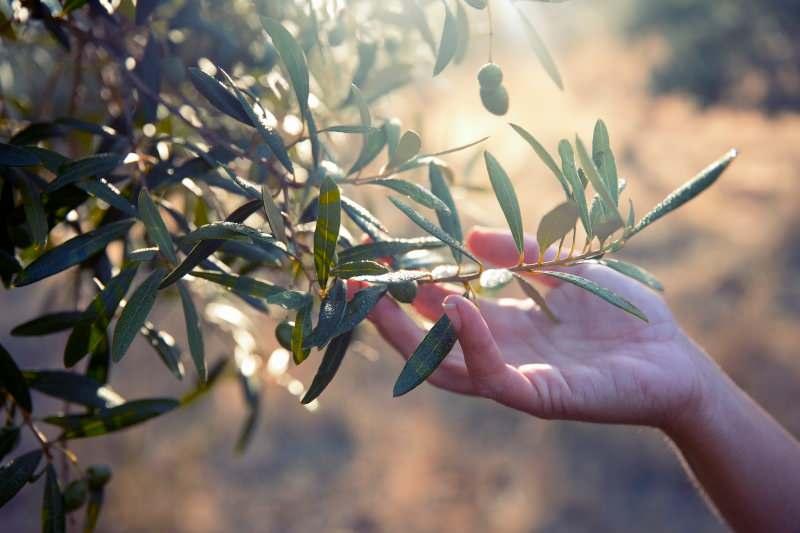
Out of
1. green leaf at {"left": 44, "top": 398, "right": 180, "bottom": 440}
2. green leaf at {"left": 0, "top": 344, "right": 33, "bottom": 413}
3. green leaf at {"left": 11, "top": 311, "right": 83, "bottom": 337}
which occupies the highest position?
green leaf at {"left": 11, "top": 311, "right": 83, "bottom": 337}

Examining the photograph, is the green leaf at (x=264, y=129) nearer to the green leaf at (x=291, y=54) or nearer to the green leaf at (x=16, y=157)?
the green leaf at (x=291, y=54)

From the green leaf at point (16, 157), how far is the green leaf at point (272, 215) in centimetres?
21

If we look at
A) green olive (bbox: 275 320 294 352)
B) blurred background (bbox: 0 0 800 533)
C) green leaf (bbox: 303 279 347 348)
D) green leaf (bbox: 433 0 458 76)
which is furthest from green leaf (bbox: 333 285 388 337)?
blurred background (bbox: 0 0 800 533)

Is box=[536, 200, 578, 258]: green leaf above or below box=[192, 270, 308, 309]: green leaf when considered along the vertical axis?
above

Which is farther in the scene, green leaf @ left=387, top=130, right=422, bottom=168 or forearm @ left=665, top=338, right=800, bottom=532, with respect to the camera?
forearm @ left=665, top=338, right=800, bottom=532

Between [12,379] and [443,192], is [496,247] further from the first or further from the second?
[12,379]

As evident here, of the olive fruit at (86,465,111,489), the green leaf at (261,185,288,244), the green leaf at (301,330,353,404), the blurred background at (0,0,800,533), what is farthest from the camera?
the blurred background at (0,0,800,533)

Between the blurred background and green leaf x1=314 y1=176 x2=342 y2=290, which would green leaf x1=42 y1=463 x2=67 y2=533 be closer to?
green leaf x1=314 y1=176 x2=342 y2=290

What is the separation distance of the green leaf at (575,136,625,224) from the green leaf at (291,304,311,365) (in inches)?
10.4

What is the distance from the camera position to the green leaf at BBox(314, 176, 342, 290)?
643mm

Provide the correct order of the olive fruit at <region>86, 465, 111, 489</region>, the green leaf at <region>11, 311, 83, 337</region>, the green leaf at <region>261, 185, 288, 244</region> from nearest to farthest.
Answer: the green leaf at <region>261, 185, 288, 244</region> → the green leaf at <region>11, 311, 83, 337</region> → the olive fruit at <region>86, 465, 111, 489</region>

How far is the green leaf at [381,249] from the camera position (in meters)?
0.74

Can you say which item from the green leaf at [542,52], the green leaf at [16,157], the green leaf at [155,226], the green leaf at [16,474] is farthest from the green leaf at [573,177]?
the green leaf at [16,474]

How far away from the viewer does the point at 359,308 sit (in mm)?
680
